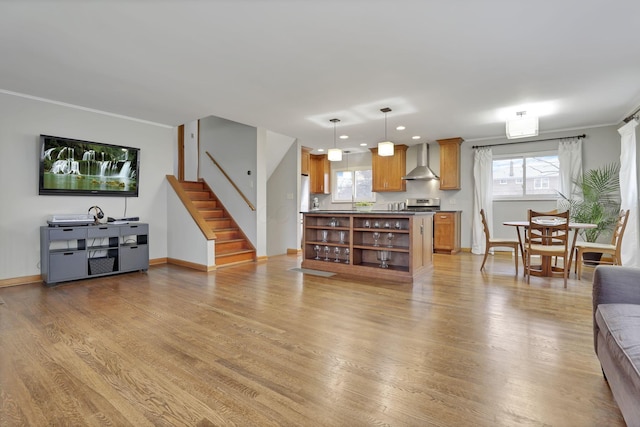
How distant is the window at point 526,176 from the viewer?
6.18m

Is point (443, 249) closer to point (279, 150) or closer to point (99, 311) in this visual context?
point (279, 150)

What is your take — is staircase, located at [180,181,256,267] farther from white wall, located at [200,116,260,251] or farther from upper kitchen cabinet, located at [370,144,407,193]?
upper kitchen cabinet, located at [370,144,407,193]

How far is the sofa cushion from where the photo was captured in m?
1.21

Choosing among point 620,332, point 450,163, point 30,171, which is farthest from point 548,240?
point 30,171

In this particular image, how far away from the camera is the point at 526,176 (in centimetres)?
643

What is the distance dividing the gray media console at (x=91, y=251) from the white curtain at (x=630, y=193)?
7.26 meters

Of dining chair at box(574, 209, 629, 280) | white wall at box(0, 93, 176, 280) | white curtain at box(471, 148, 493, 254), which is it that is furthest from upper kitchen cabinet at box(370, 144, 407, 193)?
white wall at box(0, 93, 176, 280)


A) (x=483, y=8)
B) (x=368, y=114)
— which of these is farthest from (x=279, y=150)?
(x=483, y=8)

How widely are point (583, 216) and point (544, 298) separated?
3.04 metres

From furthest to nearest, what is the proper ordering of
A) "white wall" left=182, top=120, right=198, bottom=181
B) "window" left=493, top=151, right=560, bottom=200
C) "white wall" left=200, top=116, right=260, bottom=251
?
"white wall" left=182, top=120, right=198, bottom=181
"window" left=493, top=151, right=560, bottom=200
"white wall" left=200, top=116, right=260, bottom=251

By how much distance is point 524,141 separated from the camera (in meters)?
6.38

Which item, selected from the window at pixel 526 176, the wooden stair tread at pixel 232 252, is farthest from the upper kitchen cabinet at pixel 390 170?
the wooden stair tread at pixel 232 252

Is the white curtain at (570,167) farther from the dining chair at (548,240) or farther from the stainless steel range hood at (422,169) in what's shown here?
the stainless steel range hood at (422,169)

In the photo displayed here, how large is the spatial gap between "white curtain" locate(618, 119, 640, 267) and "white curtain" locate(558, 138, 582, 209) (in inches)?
33.2
